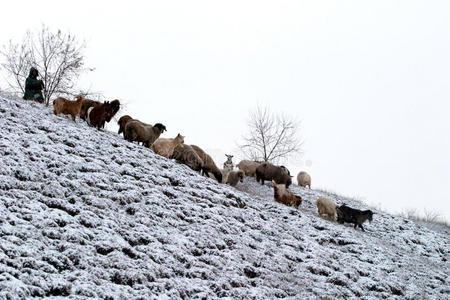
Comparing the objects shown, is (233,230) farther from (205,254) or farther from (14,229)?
(14,229)

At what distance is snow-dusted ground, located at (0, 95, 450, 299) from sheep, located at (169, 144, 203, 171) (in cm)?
201

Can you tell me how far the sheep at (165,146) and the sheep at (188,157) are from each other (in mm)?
434

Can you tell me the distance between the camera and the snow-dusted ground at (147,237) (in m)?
6.87

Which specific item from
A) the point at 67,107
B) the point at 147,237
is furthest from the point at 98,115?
the point at 147,237

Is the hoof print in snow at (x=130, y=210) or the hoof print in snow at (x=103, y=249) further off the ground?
the hoof print in snow at (x=130, y=210)

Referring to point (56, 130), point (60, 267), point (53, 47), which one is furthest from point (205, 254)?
point (53, 47)

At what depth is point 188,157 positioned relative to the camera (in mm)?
17500

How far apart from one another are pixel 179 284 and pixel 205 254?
1.79 meters

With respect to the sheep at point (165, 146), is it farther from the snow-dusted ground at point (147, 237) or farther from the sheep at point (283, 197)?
the sheep at point (283, 197)

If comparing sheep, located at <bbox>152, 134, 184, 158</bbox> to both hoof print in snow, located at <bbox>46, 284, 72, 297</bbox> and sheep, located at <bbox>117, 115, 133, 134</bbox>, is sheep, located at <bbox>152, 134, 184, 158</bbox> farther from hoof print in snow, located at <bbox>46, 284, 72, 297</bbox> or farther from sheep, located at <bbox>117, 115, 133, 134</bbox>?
hoof print in snow, located at <bbox>46, 284, 72, 297</bbox>

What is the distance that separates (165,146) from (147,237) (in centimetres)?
965

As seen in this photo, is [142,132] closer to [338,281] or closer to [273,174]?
[273,174]

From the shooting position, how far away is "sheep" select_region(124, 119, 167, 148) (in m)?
17.2

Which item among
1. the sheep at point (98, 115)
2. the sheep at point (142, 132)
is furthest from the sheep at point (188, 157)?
the sheep at point (98, 115)
